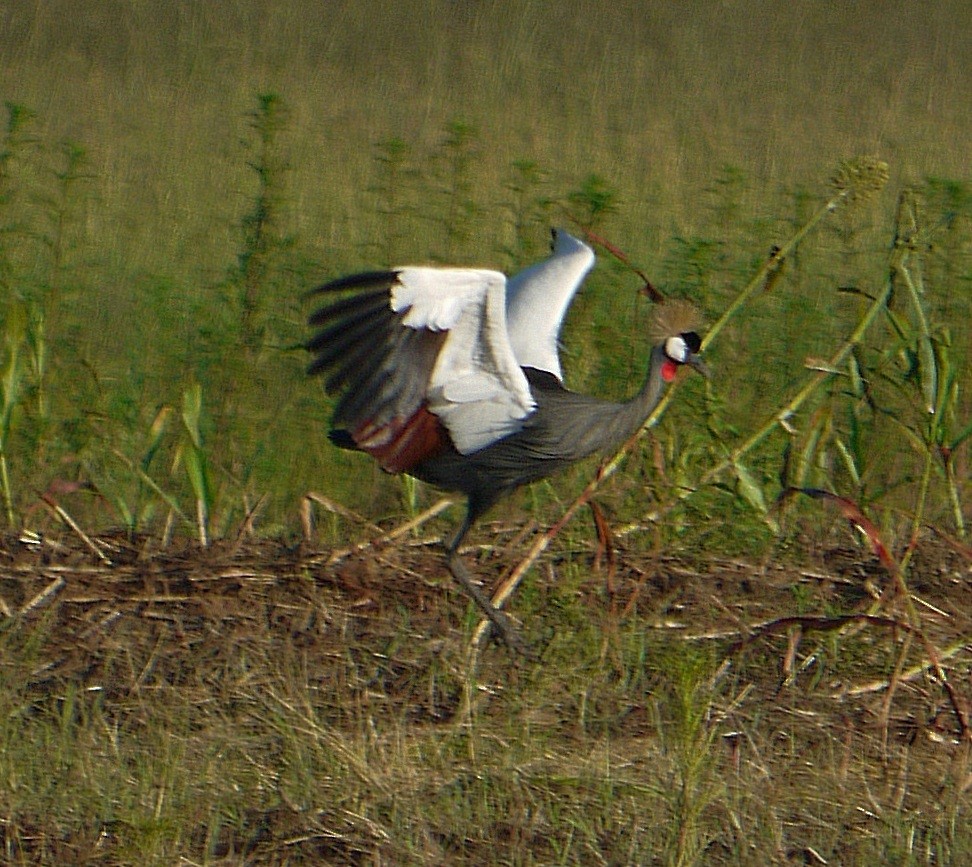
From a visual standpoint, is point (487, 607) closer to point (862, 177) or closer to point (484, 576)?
point (484, 576)

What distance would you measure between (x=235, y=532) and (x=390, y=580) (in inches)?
21.9

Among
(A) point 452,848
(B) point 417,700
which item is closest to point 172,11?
(B) point 417,700

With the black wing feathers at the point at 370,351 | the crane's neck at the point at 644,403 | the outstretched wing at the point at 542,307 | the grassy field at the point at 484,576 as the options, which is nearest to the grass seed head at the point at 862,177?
the grassy field at the point at 484,576

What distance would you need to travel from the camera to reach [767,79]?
1273 cm

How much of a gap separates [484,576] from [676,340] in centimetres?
87

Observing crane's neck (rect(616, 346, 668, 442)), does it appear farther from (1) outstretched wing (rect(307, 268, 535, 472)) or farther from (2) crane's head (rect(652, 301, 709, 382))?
(1) outstretched wing (rect(307, 268, 535, 472))

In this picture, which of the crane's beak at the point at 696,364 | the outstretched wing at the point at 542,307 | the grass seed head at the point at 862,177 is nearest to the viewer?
the grass seed head at the point at 862,177

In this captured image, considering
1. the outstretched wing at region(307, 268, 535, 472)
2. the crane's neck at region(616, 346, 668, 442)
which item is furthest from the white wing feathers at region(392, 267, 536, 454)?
the crane's neck at region(616, 346, 668, 442)

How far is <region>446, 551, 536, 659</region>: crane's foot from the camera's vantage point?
14.0 ft

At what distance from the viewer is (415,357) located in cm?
442

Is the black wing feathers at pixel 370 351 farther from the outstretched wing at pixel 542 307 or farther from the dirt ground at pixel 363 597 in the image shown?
the outstretched wing at pixel 542 307

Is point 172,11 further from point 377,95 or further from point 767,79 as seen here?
point 767,79

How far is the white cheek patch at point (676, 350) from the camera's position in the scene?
486cm

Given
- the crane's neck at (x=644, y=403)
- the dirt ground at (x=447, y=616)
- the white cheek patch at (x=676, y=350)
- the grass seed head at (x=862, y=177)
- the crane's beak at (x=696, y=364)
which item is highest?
the grass seed head at (x=862, y=177)
